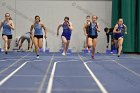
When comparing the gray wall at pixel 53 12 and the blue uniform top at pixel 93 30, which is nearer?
the blue uniform top at pixel 93 30

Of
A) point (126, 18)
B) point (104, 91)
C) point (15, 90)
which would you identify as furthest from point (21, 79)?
point (126, 18)

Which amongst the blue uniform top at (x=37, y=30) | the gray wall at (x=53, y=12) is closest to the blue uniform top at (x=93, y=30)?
the blue uniform top at (x=37, y=30)

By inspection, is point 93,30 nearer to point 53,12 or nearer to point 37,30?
point 37,30

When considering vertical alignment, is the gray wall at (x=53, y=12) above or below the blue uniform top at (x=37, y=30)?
above

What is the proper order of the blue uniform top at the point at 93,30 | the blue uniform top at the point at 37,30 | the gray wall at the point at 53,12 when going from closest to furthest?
the blue uniform top at the point at 93,30
the blue uniform top at the point at 37,30
the gray wall at the point at 53,12

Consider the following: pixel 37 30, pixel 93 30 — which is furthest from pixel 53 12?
pixel 93 30

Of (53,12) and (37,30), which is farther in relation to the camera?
(53,12)

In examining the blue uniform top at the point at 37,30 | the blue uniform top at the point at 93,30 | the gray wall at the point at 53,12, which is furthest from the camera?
the gray wall at the point at 53,12

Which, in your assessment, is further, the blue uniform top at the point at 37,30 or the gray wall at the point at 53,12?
the gray wall at the point at 53,12

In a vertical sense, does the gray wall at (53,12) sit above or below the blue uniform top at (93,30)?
above

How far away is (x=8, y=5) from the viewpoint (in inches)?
787

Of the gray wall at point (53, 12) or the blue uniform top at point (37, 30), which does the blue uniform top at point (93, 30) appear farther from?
the gray wall at point (53, 12)

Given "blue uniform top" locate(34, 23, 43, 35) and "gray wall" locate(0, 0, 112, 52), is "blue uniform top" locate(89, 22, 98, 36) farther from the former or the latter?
"gray wall" locate(0, 0, 112, 52)

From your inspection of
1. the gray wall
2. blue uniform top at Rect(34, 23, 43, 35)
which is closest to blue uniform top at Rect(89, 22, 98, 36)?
blue uniform top at Rect(34, 23, 43, 35)
